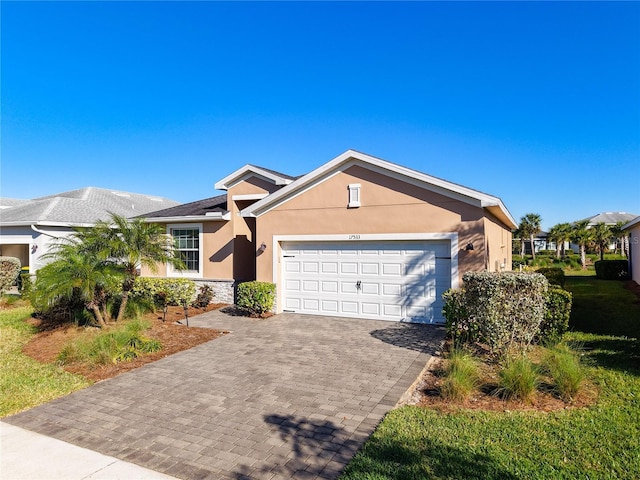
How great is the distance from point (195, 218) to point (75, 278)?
6.21 meters

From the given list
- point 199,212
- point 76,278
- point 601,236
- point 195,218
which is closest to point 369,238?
point 195,218

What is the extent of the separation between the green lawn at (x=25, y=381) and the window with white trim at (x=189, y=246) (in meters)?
6.70

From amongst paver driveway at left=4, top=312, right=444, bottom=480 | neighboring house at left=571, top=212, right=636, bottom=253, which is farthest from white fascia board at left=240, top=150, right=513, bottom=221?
neighboring house at left=571, top=212, right=636, bottom=253

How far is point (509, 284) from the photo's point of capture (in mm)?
7324

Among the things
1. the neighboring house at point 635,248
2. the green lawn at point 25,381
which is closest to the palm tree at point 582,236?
the neighboring house at point 635,248

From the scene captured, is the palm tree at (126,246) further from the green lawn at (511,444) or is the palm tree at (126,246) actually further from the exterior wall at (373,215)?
the green lawn at (511,444)

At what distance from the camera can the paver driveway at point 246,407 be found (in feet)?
14.5

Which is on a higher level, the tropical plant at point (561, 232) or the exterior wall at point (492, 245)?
the tropical plant at point (561, 232)

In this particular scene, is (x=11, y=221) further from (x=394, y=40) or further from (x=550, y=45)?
(x=550, y=45)

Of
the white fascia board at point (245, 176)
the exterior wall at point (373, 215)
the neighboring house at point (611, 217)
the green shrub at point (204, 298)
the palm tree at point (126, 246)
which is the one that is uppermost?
the neighboring house at point (611, 217)

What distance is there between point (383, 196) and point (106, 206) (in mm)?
19611

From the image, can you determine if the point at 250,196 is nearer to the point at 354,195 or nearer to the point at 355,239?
the point at 354,195

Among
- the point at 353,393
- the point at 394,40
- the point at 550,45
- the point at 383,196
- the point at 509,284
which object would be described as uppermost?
the point at 394,40

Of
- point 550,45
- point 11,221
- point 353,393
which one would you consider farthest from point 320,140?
point 353,393
